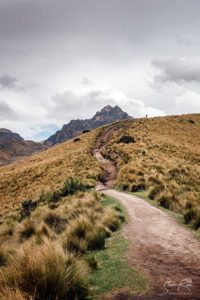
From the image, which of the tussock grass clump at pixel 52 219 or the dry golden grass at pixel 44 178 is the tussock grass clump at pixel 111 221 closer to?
the tussock grass clump at pixel 52 219

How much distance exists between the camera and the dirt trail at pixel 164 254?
284 inches

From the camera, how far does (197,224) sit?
1314 cm

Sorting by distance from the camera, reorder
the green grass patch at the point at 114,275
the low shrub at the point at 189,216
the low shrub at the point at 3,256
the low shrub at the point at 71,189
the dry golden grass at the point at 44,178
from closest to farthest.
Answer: the green grass patch at the point at 114,275 < the low shrub at the point at 3,256 < the low shrub at the point at 189,216 < the low shrub at the point at 71,189 < the dry golden grass at the point at 44,178

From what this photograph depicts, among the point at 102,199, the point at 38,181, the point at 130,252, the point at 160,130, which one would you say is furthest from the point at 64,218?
the point at 160,130

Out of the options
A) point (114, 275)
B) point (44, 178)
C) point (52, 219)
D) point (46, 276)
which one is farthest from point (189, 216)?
point (44, 178)

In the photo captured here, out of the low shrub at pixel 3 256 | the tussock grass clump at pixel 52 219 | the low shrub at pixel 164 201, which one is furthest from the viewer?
the low shrub at pixel 164 201

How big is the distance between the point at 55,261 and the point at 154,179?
22.0 m

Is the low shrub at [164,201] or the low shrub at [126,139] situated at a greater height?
the low shrub at [126,139]

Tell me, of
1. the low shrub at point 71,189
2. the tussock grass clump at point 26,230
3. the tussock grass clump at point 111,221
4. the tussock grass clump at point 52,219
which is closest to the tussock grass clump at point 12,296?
the tussock grass clump at point 111,221

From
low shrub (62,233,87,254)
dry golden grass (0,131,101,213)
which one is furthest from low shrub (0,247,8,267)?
dry golden grass (0,131,101,213)
